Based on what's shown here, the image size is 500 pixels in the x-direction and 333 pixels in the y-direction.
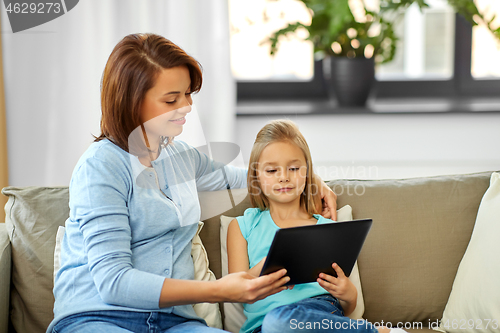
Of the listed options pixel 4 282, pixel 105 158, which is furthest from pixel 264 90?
pixel 4 282

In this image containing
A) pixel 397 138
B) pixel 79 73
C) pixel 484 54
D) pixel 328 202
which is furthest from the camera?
pixel 484 54

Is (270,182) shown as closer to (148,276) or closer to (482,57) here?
(148,276)

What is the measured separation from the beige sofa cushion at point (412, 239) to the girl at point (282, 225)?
176 mm

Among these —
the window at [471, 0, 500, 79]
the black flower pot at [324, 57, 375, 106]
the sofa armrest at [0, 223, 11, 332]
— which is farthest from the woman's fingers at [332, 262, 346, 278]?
the window at [471, 0, 500, 79]

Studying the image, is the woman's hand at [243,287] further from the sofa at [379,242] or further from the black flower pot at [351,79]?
the black flower pot at [351,79]

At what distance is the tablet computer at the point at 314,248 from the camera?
993 millimetres

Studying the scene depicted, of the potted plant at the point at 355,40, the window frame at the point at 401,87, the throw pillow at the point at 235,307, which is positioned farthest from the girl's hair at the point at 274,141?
the window frame at the point at 401,87

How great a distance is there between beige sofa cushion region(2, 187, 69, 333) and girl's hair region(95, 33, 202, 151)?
16.3 inches

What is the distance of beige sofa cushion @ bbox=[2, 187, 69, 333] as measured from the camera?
1.30 meters

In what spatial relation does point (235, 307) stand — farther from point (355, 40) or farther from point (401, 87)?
point (401, 87)

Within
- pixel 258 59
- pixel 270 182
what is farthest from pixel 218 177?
pixel 258 59

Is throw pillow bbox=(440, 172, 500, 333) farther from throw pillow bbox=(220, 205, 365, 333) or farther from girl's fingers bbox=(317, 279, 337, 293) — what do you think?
girl's fingers bbox=(317, 279, 337, 293)

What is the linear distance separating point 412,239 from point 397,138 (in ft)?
2.51

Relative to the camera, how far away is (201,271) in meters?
1.30
